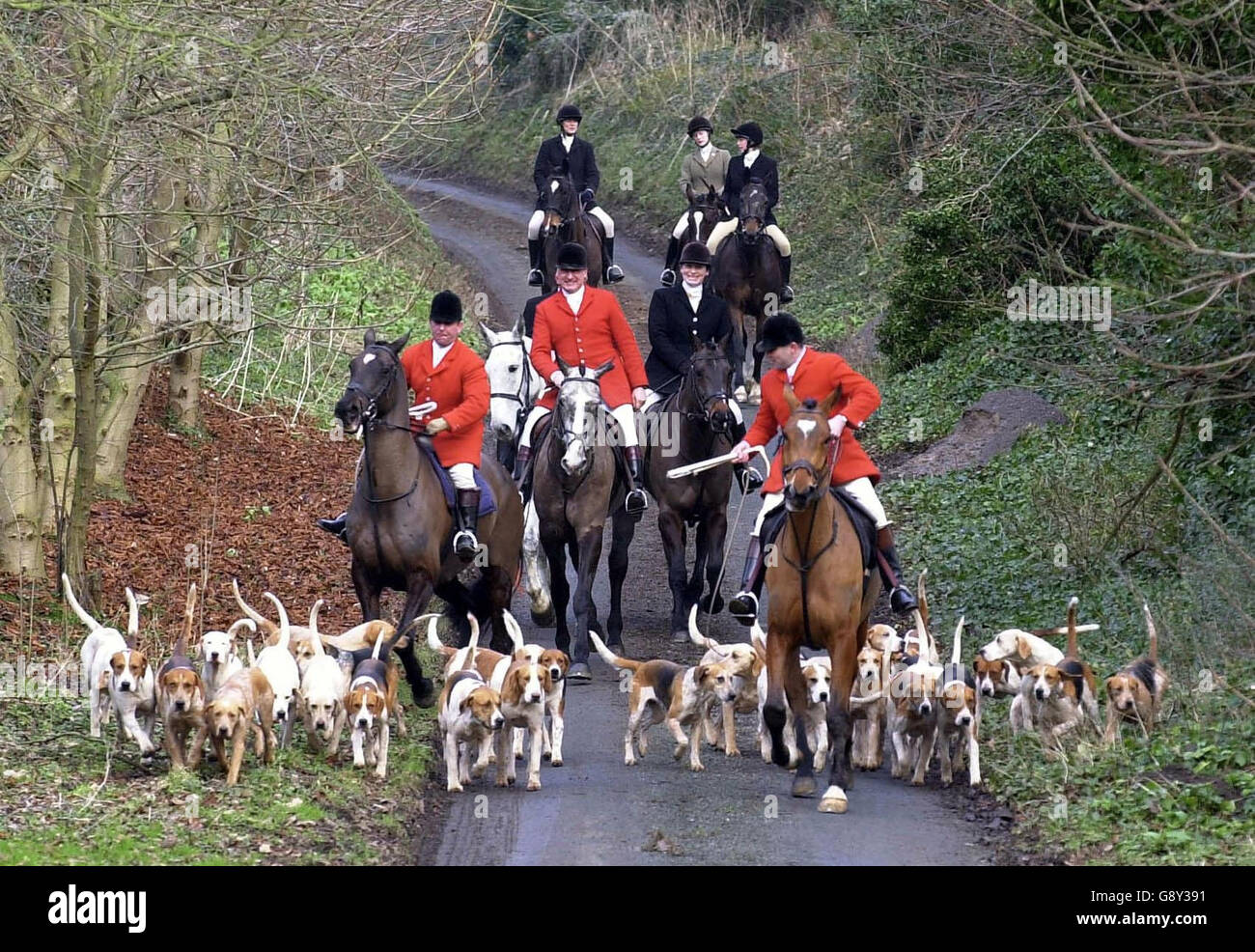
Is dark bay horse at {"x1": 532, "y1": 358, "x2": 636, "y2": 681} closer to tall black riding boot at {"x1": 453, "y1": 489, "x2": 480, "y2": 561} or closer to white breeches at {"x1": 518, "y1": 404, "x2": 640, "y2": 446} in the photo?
white breeches at {"x1": 518, "y1": 404, "x2": 640, "y2": 446}

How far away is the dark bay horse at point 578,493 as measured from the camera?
1248 centimetres

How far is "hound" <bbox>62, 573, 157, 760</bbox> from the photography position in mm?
9531

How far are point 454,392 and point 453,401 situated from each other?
0.06m

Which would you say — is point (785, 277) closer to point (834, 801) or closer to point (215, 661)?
point (215, 661)

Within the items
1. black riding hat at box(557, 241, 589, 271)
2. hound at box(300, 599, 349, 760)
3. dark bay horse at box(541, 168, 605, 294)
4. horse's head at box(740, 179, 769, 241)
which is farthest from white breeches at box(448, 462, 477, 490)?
dark bay horse at box(541, 168, 605, 294)

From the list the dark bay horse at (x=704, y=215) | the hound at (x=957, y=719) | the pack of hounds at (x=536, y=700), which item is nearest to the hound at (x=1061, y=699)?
the pack of hounds at (x=536, y=700)

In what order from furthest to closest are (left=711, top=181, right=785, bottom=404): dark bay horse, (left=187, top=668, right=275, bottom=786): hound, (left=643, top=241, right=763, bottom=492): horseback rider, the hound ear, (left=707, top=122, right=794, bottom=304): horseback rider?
(left=707, top=122, right=794, bottom=304): horseback rider, (left=711, top=181, right=785, bottom=404): dark bay horse, (left=643, top=241, right=763, bottom=492): horseback rider, the hound ear, (left=187, top=668, right=275, bottom=786): hound

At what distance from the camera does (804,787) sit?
31.2 ft

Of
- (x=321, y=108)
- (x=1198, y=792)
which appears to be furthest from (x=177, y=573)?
(x=1198, y=792)

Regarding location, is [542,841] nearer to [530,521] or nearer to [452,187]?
[530,521]

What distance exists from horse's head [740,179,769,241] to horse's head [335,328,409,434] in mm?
10250

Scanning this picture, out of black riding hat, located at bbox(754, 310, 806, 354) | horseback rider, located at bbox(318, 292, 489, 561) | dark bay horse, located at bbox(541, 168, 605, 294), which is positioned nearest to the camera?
black riding hat, located at bbox(754, 310, 806, 354)

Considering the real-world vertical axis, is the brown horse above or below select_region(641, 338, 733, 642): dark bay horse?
below

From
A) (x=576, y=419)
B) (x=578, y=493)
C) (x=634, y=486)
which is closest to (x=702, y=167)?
(x=634, y=486)
